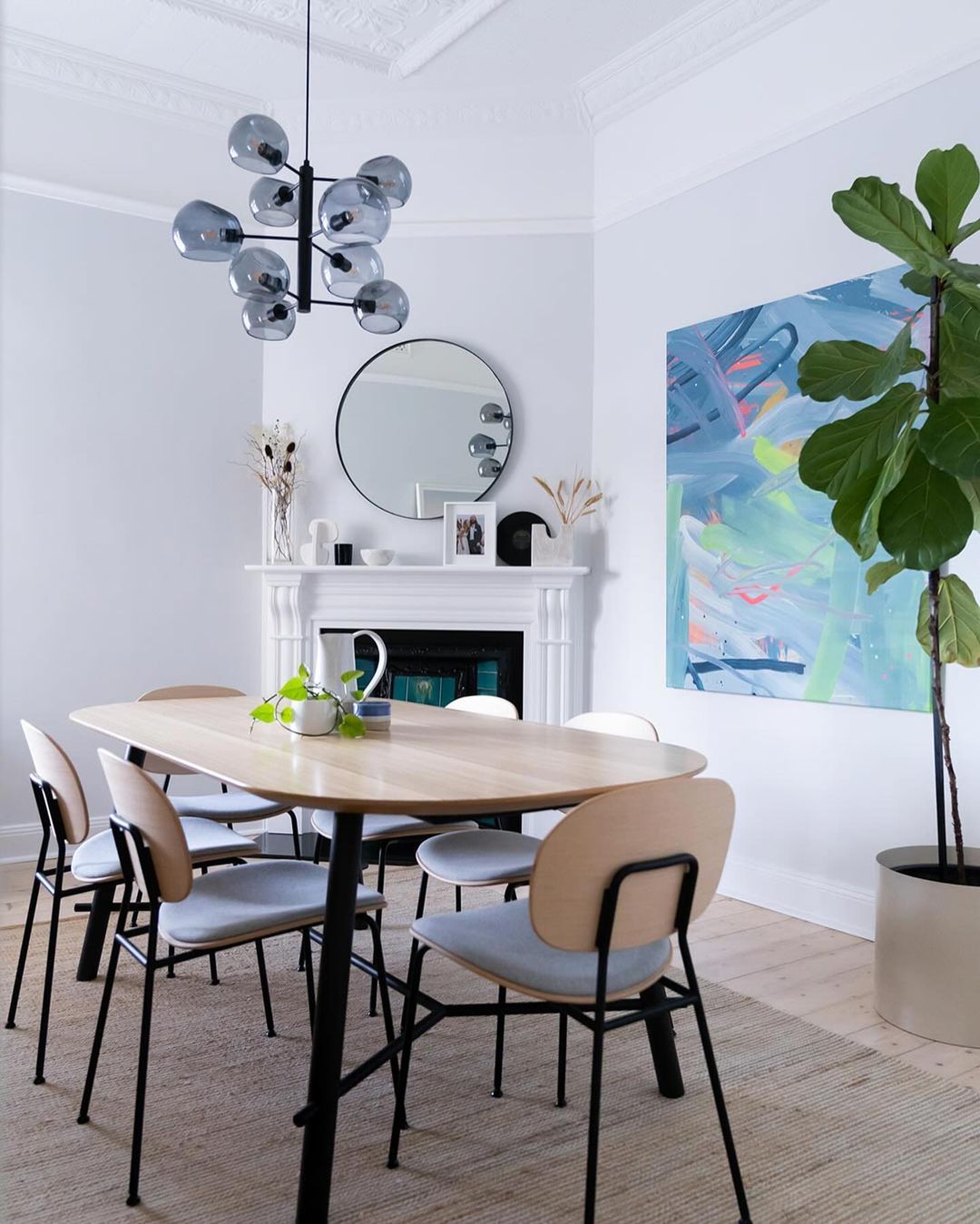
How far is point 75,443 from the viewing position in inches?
173

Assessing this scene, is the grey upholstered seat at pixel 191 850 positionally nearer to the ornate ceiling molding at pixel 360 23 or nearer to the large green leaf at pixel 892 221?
the large green leaf at pixel 892 221

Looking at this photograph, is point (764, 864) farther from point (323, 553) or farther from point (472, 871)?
point (323, 553)

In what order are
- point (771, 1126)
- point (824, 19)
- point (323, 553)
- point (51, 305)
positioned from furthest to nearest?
point (323, 553) → point (51, 305) → point (824, 19) → point (771, 1126)

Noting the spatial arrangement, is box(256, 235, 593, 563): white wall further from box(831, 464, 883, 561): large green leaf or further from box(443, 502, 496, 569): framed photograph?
box(831, 464, 883, 561): large green leaf

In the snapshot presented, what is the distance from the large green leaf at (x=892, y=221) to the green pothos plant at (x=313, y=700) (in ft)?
5.45

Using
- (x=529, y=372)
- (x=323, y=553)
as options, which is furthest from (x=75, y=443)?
(x=529, y=372)

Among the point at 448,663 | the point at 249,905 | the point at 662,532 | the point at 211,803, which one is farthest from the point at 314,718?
the point at 448,663

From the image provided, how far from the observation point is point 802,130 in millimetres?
3711

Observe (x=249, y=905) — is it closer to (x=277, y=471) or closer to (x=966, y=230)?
(x=966, y=230)

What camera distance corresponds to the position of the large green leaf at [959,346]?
2.57 metres

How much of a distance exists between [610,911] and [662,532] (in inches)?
108

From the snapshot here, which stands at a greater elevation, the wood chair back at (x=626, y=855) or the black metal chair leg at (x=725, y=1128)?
the wood chair back at (x=626, y=855)

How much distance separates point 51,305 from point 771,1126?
397 centimetres

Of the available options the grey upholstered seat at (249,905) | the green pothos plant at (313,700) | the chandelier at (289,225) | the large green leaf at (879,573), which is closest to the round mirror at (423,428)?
the chandelier at (289,225)
